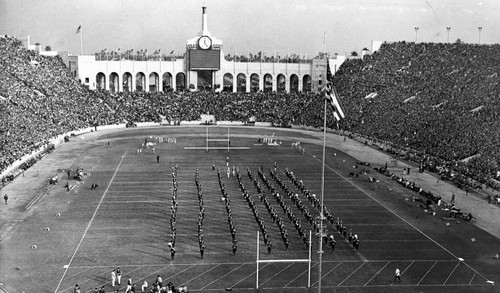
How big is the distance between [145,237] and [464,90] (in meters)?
54.9

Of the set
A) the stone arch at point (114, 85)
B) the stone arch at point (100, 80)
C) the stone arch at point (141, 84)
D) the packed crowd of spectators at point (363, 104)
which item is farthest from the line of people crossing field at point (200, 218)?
the stone arch at point (141, 84)

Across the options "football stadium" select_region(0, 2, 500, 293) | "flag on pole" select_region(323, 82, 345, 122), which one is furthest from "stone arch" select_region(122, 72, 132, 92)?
"flag on pole" select_region(323, 82, 345, 122)

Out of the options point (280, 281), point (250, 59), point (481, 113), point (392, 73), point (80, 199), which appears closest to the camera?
point (280, 281)

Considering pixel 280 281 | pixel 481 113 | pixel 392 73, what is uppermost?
pixel 392 73

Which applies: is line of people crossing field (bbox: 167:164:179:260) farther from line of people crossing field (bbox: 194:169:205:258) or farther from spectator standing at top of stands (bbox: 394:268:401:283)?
spectator standing at top of stands (bbox: 394:268:401:283)

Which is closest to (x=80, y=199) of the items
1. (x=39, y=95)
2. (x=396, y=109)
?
(x=39, y=95)

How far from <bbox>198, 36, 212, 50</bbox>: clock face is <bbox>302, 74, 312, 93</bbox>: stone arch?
903 inches

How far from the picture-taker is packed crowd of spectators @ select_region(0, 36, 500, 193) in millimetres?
56469

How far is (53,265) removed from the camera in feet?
87.8

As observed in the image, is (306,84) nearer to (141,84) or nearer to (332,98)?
(141,84)

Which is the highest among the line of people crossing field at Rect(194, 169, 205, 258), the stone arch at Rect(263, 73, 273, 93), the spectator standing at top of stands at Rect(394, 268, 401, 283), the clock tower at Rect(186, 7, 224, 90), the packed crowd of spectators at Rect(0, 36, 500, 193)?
the clock tower at Rect(186, 7, 224, 90)

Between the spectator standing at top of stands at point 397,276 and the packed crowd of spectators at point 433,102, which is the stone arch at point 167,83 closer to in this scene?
the packed crowd of spectators at point 433,102

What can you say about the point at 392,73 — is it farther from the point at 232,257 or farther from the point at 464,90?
the point at 232,257

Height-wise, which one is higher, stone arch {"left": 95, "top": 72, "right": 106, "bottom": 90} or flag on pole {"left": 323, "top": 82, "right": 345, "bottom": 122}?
stone arch {"left": 95, "top": 72, "right": 106, "bottom": 90}
